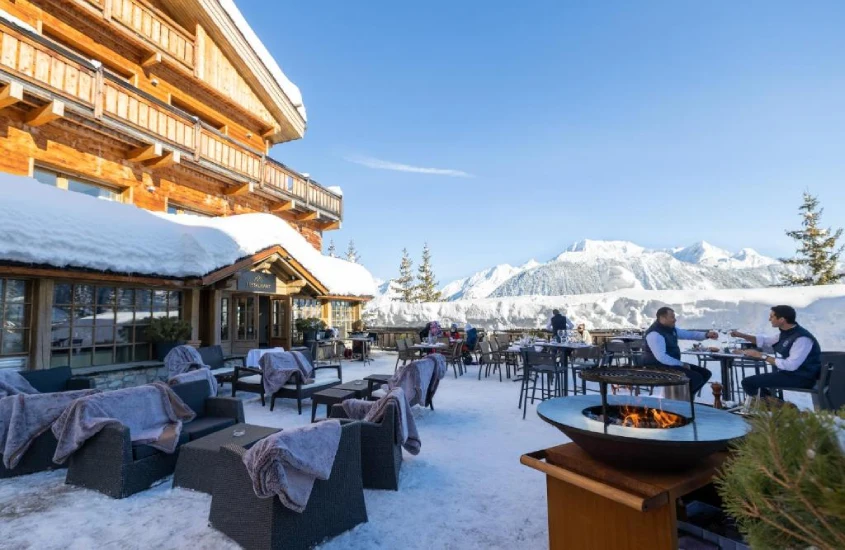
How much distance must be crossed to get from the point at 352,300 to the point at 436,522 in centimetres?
1407

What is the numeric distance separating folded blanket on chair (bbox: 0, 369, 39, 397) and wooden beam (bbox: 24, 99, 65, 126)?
605cm

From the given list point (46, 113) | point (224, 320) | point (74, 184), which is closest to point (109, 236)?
point (46, 113)

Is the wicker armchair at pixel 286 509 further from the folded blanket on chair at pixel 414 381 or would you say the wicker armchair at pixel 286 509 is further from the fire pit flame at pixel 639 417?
the folded blanket on chair at pixel 414 381

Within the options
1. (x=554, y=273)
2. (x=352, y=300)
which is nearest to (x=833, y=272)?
(x=352, y=300)

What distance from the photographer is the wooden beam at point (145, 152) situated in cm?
1016

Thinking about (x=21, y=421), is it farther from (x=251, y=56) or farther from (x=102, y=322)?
(x=251, y=56)

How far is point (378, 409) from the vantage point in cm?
391

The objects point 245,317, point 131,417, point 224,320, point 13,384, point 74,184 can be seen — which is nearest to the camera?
point 131,417

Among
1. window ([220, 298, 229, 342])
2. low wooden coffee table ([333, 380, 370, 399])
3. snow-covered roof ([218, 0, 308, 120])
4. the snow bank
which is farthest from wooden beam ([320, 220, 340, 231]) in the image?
low wooden coffee table ([333, 380, 370, 399])

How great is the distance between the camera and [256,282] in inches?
448

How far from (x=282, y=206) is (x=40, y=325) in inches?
337

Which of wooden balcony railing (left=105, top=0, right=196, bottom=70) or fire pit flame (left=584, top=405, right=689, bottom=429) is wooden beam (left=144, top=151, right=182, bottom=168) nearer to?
wooden balcony railing (left=105, top=0, right=196, bottom=70)

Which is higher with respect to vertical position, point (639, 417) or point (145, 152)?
point (145, 152)

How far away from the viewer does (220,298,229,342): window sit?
1170 cm
